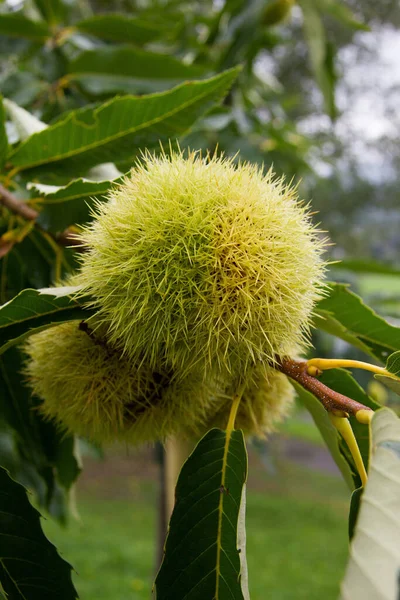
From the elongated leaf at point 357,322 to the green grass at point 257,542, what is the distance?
442 centimetres

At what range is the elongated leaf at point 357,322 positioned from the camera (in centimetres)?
105

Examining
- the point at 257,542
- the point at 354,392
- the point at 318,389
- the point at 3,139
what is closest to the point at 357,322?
the point at 354,392

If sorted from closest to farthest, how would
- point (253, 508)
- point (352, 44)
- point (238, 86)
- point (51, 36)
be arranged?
point (51, 36), point (238, 86), point (253, 508), point (352, 44)

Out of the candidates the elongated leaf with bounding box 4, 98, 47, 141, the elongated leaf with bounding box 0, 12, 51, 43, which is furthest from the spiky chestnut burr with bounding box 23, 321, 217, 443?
the elongated leaf with bounding box 0, 12, 51, 43

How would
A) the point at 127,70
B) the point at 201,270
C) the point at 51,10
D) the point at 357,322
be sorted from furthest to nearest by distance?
the point at 51,10 < the point at 127,70 < the point at 357,322 < the point at 201,270

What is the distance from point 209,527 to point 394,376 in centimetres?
38

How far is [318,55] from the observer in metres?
2.55

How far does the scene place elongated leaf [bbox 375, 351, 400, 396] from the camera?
2.71 ft

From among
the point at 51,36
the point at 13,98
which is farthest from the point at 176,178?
the point at 51,36

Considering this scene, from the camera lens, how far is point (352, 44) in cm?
906

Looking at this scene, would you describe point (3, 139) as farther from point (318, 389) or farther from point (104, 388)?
point (318, 389)

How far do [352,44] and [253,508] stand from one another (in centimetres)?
732

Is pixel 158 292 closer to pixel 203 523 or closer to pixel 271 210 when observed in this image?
pixel 271 210

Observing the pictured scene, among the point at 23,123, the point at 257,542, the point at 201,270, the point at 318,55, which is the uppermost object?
the point at 318,55
